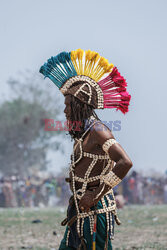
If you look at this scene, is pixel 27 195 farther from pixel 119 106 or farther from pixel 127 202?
pixel 119 106

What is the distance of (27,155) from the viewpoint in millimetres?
47312

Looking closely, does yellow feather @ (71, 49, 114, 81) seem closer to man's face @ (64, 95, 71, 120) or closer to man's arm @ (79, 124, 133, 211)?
man's face @ (64, 95, 71, 120)

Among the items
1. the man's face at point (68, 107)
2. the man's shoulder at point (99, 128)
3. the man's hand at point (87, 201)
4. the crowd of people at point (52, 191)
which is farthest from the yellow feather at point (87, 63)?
the crowd of people at point (52, 191)

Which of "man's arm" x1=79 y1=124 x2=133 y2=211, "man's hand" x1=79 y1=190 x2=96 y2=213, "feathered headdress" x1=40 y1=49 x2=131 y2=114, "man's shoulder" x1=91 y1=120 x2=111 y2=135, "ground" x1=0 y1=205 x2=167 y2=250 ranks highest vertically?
"feathered headdress" x1=40 y1=49 x2=131 y2=114

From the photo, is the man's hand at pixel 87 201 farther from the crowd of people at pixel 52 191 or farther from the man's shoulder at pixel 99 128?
the crowd of people at pixel 52 191

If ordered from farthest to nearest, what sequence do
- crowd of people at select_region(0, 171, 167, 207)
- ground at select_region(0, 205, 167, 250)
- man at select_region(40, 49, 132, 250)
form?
crowd of people at select_region(0, 171, 167, 207) → ground at select_region(0, 205, 167, 250) → man at select_region(40, 49, 132, 250)

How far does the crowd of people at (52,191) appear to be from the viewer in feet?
80.3

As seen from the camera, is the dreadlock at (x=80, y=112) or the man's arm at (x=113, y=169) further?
the dreadlock at (x=80, y=112)

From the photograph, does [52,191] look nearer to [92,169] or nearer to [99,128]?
[92,169]

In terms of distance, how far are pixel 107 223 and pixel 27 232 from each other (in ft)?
25.9

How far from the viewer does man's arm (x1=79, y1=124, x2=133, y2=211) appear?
3779 mm

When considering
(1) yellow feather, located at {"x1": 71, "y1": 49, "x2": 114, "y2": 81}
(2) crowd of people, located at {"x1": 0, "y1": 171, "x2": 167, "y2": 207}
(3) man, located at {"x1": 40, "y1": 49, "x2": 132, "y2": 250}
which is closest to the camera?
(3) man, located at {"x1": 40, "y1": 49, "x2": 132, "y2": 250}

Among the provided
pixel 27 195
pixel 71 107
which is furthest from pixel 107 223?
pixel 27 195

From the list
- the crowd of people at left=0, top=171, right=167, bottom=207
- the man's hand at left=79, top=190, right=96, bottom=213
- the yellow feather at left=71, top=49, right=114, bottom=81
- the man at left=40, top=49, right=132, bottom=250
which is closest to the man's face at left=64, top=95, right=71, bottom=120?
the man at left=40, top=49, right=132, bottom=250
